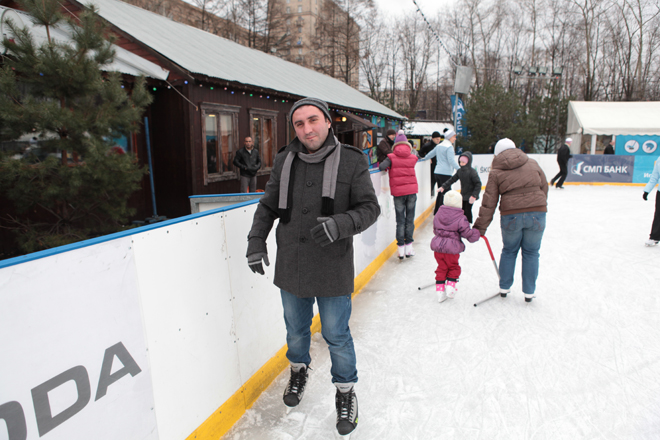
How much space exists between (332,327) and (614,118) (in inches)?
914

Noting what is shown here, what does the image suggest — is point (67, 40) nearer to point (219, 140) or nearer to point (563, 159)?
point (219, 140)

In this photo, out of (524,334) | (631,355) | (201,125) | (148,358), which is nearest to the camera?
(148,358)

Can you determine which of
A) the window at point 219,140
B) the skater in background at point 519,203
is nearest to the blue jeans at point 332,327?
the skater in background at point 519,203

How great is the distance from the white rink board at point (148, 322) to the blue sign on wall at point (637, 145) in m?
21.2

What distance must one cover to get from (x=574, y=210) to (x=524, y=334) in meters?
6.87

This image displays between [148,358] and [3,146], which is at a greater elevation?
[3,146]

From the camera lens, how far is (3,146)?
4.41m

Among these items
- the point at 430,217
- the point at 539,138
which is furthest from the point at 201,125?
the point at 539,138

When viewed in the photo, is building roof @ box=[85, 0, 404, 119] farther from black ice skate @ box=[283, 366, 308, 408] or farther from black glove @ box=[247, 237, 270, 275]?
black ice skate @ box=[283, 366, 308, 408]

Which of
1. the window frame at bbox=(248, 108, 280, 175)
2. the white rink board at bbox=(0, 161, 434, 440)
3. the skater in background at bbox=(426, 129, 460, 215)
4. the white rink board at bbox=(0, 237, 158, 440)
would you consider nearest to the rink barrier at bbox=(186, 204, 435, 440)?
the white rink board at bbox=(0, 161, 434, 440)

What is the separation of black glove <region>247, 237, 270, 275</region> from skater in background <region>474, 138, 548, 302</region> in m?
2.30

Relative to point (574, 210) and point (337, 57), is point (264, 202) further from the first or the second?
point (337, 57)

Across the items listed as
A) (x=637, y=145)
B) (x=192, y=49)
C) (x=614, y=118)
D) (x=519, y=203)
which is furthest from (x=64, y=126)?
(x=614, y=118)

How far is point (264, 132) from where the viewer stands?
9992 millimetres
